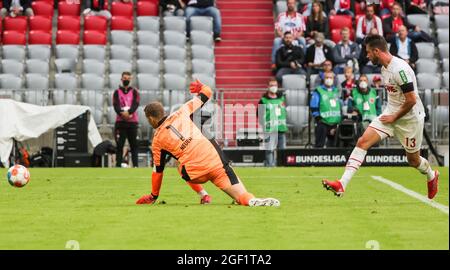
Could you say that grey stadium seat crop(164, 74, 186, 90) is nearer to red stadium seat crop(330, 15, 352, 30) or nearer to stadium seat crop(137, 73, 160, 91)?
stadium seat crop(137, 73, 160, 91)

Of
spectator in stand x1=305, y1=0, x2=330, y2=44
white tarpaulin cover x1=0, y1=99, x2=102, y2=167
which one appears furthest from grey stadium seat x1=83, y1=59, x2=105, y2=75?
spectator in stand x1=305, y1=0, x2=330, y2=44

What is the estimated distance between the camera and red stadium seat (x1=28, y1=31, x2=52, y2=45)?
1291 inches

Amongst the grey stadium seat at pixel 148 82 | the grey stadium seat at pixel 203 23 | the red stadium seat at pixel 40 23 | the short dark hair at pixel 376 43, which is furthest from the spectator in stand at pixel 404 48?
the short dark hair at pixel 376 43

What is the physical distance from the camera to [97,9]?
3397 cm

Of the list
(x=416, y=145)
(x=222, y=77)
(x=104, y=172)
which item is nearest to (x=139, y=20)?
(x=222, y=77)

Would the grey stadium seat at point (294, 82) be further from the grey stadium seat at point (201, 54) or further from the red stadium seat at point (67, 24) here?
the red stadium seat at point (67, 24)

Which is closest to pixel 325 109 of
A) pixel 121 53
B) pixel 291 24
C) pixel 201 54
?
pixel 291 24

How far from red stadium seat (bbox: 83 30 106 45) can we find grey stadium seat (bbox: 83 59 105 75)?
1.28 metres

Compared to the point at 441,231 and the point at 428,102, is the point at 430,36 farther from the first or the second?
the point at 441,231

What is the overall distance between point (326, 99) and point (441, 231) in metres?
16.3

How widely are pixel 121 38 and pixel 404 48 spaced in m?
8.19

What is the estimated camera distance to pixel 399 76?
15609 mm

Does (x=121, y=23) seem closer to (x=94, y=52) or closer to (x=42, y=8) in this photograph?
(x=94, y=52)

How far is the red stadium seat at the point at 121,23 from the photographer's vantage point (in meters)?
33.4
